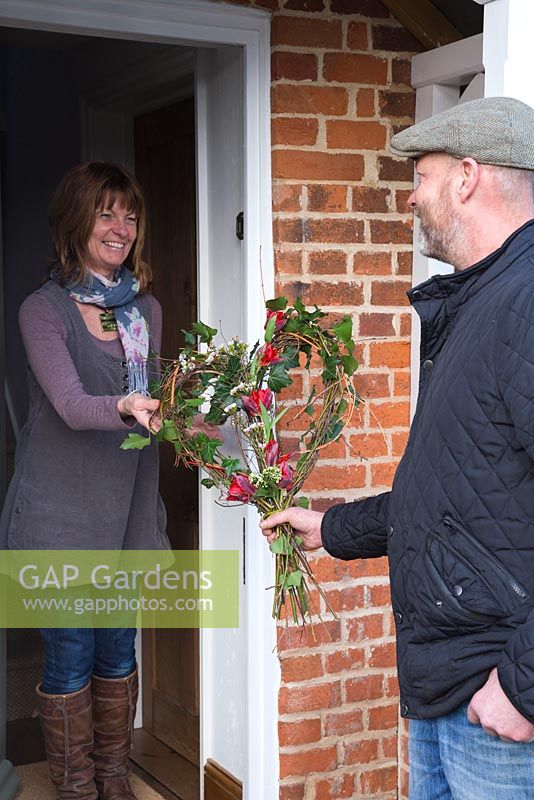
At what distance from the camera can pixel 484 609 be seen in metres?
1.82

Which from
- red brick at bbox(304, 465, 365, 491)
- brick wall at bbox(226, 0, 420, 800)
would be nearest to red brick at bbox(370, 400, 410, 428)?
brick wall at bbox(226, 0, 420, 800)

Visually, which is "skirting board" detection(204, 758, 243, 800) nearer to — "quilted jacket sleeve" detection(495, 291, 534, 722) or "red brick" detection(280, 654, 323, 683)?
"red brick" detection(280, 654, 323, 683)

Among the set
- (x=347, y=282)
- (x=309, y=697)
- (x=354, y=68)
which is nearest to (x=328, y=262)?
(x=347, y=282)

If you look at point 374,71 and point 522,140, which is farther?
point 374,71

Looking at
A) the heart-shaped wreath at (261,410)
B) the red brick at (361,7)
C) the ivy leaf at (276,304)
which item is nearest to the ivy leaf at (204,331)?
the heart-shaped wreath at (261,410)

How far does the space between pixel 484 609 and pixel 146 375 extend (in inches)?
70.2

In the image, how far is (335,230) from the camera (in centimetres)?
330

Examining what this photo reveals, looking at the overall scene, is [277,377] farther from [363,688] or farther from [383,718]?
[383,718]

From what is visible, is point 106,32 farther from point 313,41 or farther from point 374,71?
point 374,71

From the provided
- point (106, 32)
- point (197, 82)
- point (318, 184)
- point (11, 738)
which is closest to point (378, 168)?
point (318, 184)

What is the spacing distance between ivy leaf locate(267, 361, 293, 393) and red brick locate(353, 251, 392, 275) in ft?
2.56

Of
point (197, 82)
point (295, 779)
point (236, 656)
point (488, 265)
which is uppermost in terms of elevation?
point (197, 82)

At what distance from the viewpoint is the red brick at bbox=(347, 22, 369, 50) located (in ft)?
10.8

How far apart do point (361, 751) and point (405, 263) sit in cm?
152
